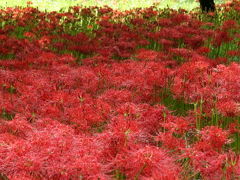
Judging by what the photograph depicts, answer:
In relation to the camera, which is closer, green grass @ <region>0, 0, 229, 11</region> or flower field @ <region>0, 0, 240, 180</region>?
flower field @ <region>0, 0, 240, 180</region>

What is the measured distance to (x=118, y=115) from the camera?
331 cm

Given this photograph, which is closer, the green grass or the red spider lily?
the red spider lily

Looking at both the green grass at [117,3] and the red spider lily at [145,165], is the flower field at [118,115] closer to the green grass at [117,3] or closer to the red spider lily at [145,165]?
the red spider lily at [145,165]

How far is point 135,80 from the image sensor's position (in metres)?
4.60

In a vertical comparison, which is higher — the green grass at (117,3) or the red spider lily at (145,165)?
the green grass at (117,3)

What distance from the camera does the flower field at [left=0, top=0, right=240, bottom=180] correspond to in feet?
8.07

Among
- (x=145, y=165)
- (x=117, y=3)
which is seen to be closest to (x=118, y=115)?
(x=145, y=165)

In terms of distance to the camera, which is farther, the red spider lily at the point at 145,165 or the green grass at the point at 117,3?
the green grass at the point at 117,3

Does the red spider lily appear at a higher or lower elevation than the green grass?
lower

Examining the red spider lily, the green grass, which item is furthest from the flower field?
the green grass

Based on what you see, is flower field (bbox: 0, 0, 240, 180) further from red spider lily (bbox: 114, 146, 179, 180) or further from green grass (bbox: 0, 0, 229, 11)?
green grass (bbox: 0, 0, 229, 11)

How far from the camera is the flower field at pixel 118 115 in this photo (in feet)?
8.07

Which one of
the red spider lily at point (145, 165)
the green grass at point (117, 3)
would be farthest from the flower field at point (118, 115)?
the green grass at point (117, 3)

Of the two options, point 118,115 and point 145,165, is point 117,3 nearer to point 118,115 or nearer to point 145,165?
point 118,115
